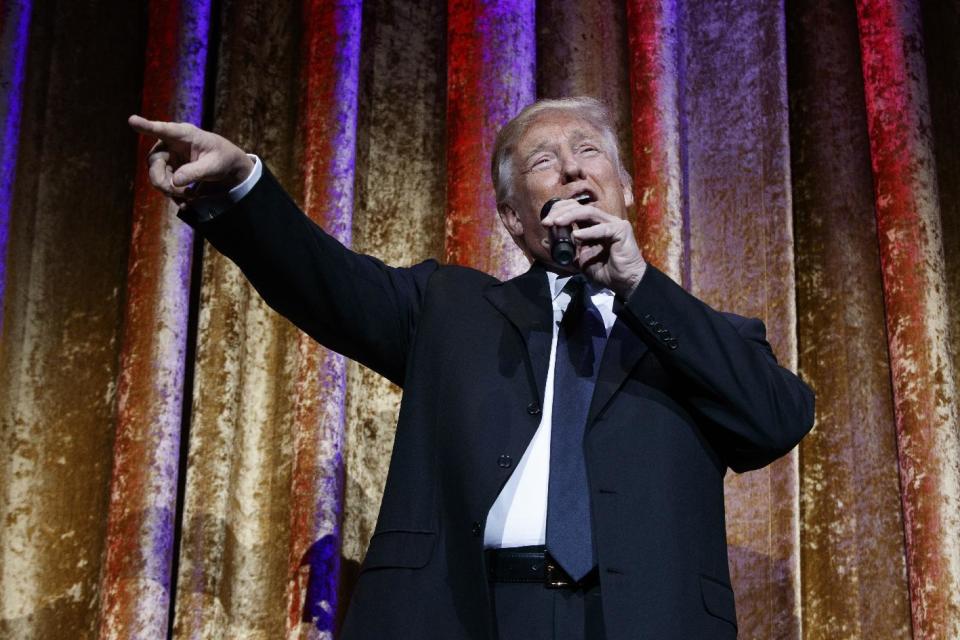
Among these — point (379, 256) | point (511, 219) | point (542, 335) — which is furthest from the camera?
point (379, 256)

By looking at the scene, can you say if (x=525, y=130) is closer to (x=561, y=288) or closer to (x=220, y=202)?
(x=561, y=288)

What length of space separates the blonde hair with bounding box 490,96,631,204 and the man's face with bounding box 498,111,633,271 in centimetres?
1

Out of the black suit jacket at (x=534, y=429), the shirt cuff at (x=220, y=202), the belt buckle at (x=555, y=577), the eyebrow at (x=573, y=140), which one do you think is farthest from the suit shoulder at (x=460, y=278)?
the belt buckle at (x=555, y=577)

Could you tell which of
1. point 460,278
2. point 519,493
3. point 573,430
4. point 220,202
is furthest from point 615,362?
point 220,202

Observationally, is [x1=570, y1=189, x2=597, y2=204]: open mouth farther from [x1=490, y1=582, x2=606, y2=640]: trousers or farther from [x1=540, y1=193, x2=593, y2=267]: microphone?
[x1=490, y1=582, x2=606, y2=640]: trousers

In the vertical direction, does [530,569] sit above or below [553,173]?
below

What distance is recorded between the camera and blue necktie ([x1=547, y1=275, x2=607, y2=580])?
132 cm

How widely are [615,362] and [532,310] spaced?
17 cm

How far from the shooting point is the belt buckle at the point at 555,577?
4.32ft

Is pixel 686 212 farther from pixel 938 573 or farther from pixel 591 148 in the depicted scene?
pixel 938 573

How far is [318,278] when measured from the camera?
1471 mm

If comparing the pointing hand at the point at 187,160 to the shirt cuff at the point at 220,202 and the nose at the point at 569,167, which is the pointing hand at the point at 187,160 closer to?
the shirt cuff at the point at 220,202

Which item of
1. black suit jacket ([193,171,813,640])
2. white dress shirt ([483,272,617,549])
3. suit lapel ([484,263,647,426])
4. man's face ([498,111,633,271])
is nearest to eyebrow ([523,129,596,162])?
man's face ([498,111,633,271])

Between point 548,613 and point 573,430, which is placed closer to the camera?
point 548,613
